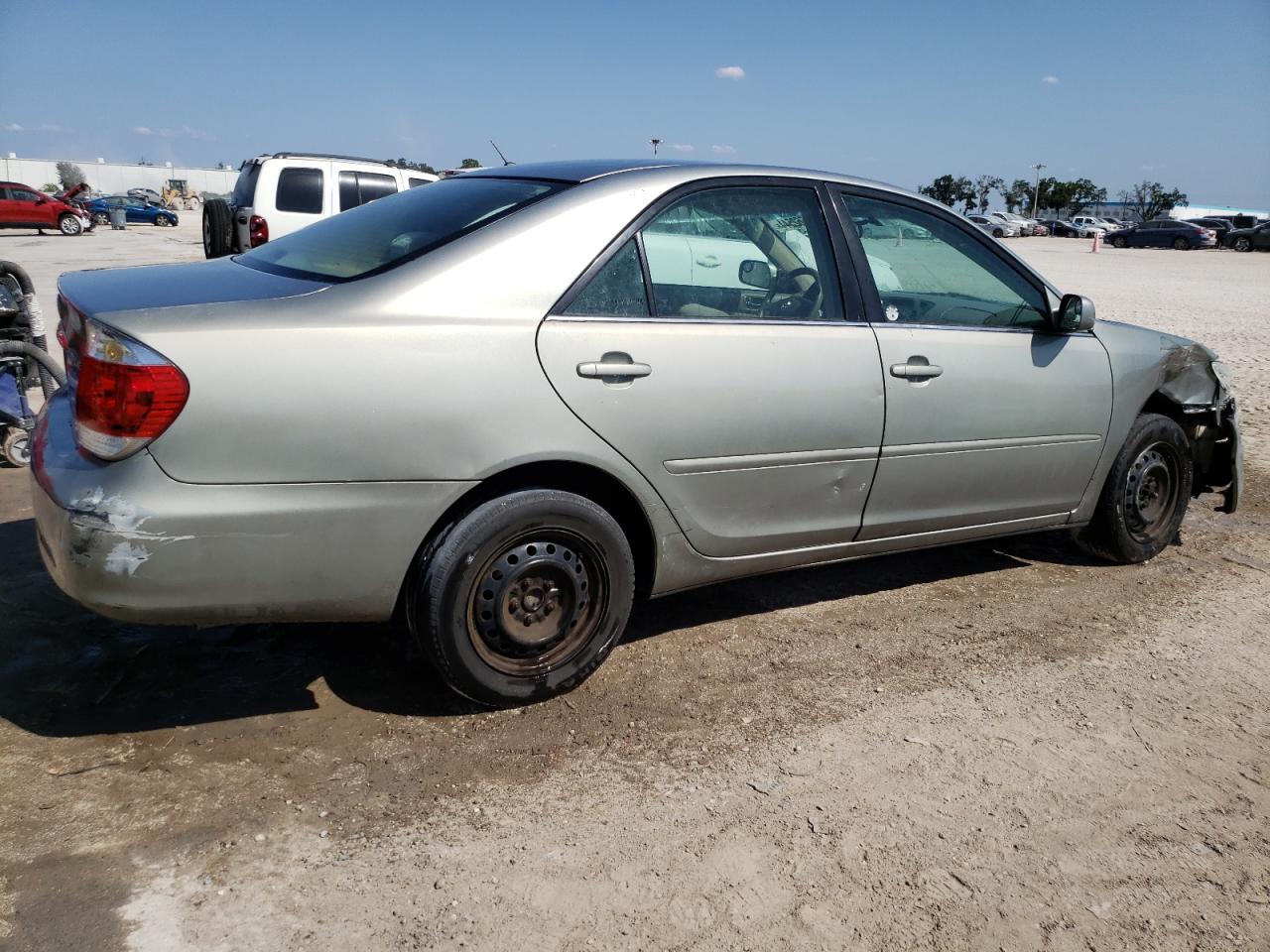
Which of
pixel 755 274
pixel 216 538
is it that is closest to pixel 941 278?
pixel 755 274

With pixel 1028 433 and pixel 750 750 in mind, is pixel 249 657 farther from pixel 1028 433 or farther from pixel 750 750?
pixel 1028 433

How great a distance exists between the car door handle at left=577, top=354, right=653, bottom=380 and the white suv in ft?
37.6

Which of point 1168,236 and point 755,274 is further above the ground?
point 1168,236

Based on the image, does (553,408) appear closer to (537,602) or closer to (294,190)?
(537,602)

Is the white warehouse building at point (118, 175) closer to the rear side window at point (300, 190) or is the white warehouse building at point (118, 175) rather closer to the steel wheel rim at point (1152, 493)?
the rear side window at point (300, 190)

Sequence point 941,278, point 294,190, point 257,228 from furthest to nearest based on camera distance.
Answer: point 294,190 < point 257,228 < point 941,278

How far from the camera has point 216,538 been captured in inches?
103

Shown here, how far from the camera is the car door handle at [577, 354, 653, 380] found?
3027 millimetres

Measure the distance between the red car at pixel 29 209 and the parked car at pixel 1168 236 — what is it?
146ft

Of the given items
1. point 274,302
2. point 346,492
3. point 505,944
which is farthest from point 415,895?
point 274,302

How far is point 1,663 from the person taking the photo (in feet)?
10.9

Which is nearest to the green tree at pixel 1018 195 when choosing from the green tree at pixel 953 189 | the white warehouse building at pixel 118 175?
the green tree at pixel 953 189

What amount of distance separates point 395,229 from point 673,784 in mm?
1954

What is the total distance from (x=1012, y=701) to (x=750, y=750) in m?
0.99
